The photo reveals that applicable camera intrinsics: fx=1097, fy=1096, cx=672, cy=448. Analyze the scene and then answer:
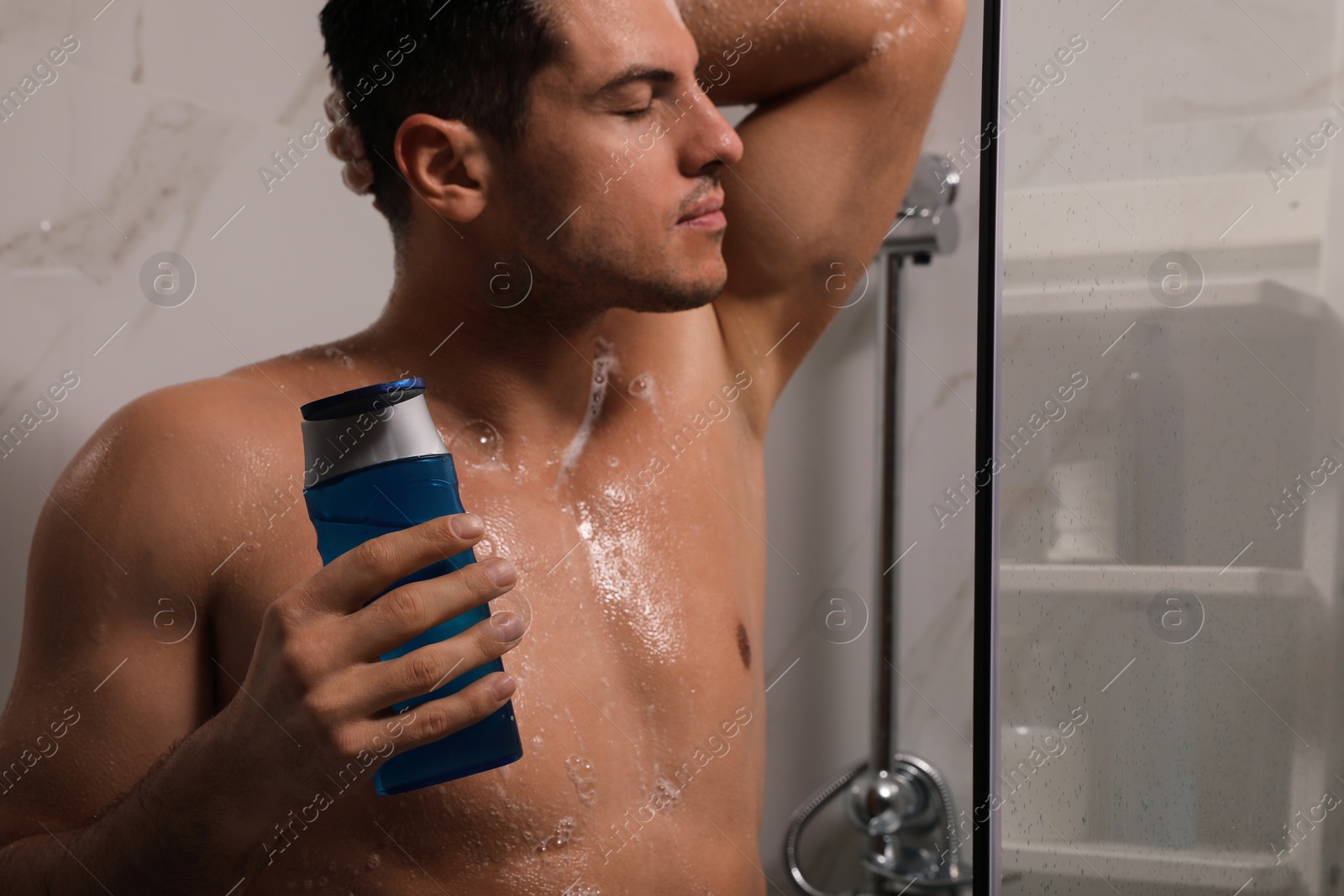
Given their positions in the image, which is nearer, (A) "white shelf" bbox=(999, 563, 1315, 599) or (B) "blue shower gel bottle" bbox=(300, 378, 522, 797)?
(B) "blue shower gel bottle" bbox=(300, 378, 522, 797)

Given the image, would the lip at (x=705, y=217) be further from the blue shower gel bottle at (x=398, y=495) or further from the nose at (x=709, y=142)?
the blue shower gel bottle at (x=398, y=495)

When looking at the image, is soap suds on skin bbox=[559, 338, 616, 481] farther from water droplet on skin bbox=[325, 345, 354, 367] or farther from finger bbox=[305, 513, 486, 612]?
finger bbox=[305, 513, 486, 612]

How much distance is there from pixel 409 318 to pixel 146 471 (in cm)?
21

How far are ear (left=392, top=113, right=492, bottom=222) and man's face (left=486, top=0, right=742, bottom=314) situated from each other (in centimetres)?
4

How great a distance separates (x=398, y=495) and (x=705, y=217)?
0.34 metres

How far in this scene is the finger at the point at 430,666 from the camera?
461 mm

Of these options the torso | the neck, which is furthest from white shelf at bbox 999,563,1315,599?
the neck

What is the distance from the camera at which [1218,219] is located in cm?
61

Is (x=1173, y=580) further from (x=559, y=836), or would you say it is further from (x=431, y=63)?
(x=431, y=63)

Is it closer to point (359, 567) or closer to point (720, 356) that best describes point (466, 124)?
point (720, 356)

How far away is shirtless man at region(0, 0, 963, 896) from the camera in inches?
20.9

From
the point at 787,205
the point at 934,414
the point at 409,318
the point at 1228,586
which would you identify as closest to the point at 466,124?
the point at 409,318

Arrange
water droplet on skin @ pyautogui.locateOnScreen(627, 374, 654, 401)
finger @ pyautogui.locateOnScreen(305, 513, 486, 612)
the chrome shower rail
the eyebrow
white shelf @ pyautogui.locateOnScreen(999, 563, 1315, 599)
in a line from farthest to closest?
the chrome shower rail
water droplet on skin @ pyautogui.locateOnScreen(627, 374, 654, 401)
the eyebrow
white shelf @ pyautogui.locateOnScreen(999, 563, 1315, 599)
finger @ pyautogui.locateOnScreen(305, 513, 486, 612)

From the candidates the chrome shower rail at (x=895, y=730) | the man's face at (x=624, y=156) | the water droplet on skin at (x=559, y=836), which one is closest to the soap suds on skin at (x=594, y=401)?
the man's face at (x=624, y=156)
